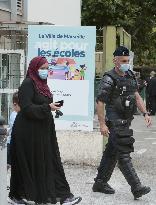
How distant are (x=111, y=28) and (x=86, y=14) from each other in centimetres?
2349

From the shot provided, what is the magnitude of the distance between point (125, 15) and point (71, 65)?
24032 mm

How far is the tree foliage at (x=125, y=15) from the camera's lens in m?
33.1

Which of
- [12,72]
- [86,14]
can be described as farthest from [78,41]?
[86,14]

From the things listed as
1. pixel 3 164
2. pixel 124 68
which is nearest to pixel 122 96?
pixel 124 68

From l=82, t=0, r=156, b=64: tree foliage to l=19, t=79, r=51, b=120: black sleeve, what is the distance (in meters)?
25.7

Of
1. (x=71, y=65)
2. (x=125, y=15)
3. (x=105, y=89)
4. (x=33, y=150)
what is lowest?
(x=33, y=150)

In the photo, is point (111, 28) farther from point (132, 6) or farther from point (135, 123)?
point (132, 6)

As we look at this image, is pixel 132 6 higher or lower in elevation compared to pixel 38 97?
higher

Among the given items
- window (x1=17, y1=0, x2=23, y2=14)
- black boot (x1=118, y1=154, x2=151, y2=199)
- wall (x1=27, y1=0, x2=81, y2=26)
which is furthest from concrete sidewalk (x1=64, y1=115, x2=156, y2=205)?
wall (x1=27, y1=0, x2=81, y2=26)

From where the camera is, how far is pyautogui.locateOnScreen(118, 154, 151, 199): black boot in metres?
7.73

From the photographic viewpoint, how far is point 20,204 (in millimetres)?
7211

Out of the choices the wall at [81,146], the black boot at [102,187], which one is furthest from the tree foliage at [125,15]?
the black boot at [102,187]

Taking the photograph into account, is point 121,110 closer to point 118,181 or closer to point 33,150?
point 33,150

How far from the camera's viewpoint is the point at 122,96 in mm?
7883
